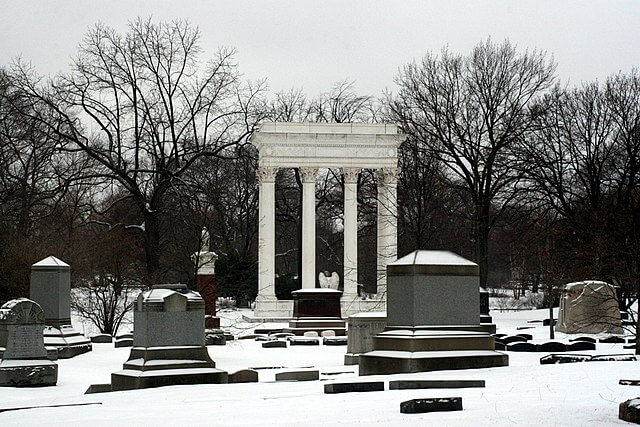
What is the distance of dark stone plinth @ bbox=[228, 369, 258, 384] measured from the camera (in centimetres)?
1636

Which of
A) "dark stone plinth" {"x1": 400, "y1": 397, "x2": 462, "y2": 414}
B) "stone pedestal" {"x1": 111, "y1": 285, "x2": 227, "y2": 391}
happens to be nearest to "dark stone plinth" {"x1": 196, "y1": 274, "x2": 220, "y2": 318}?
"stone pedestal" {"x1": 111, "y1": 285, "x2": 227, "y2": 391}

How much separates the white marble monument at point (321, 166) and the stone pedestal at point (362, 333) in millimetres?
23504

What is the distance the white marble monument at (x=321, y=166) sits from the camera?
149 ft

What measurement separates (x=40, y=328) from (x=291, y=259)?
2419 inches

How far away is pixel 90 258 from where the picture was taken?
38.8m

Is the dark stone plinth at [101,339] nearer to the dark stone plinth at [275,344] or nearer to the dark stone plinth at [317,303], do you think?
the dark stone plinth at [275,344]

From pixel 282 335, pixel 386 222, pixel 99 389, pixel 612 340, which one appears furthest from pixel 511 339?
pixel 386 222

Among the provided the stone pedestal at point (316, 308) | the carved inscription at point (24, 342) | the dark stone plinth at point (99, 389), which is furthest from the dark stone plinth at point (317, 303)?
the dark stone plinth at point (99, 389)

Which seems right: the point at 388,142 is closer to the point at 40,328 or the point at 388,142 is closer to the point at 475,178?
the point at 475,178

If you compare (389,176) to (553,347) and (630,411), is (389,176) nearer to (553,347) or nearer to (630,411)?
(553,347)

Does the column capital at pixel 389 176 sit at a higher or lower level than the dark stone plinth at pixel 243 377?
higher

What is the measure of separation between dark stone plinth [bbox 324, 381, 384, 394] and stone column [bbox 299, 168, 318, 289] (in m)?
A: 32.5

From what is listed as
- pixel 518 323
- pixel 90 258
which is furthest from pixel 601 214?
pixel 90 258

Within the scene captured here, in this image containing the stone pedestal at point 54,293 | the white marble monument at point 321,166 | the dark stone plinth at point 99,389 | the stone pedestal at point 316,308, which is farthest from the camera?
the white marble monument at point 321,166
